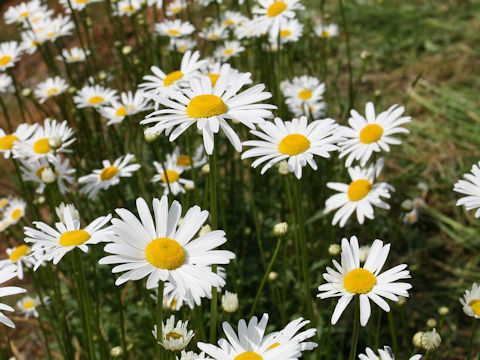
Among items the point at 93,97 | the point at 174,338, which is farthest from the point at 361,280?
the point at 93,97

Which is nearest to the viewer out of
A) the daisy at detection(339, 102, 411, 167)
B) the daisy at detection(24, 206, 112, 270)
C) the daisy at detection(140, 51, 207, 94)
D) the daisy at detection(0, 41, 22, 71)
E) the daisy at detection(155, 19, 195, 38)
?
the daisy at detection(24, 206, 112, 270)

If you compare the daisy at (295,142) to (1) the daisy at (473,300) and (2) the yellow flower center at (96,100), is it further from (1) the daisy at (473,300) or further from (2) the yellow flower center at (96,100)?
(2) the yellow flower center at (96,100)

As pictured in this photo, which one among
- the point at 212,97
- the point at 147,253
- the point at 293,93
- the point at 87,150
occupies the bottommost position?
the point at 87,150

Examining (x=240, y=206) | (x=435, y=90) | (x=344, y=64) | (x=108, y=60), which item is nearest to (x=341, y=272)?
(x=240, y=206)

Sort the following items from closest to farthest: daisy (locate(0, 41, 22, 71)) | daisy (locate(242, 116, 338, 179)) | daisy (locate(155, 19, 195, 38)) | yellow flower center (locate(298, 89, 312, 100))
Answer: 1. daisy (locate(242, 116, 338, 179))
2. daisy (locate(0, 41, 22, 71))
3. yellow flower center (locate(298, 89, 312, 100))
4. daisy (locate(155, 19, 195, 38))

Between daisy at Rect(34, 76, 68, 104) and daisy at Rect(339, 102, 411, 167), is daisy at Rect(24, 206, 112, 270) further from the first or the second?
daisy at Rect(34, 76, 68, 104)

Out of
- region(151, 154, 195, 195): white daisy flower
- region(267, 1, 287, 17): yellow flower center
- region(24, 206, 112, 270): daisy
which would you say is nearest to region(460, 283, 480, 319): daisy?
region(24, 206, 112, 270): daisy

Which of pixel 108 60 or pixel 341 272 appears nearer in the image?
pixel 341 272

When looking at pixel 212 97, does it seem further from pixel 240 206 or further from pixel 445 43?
pixel 445 43
